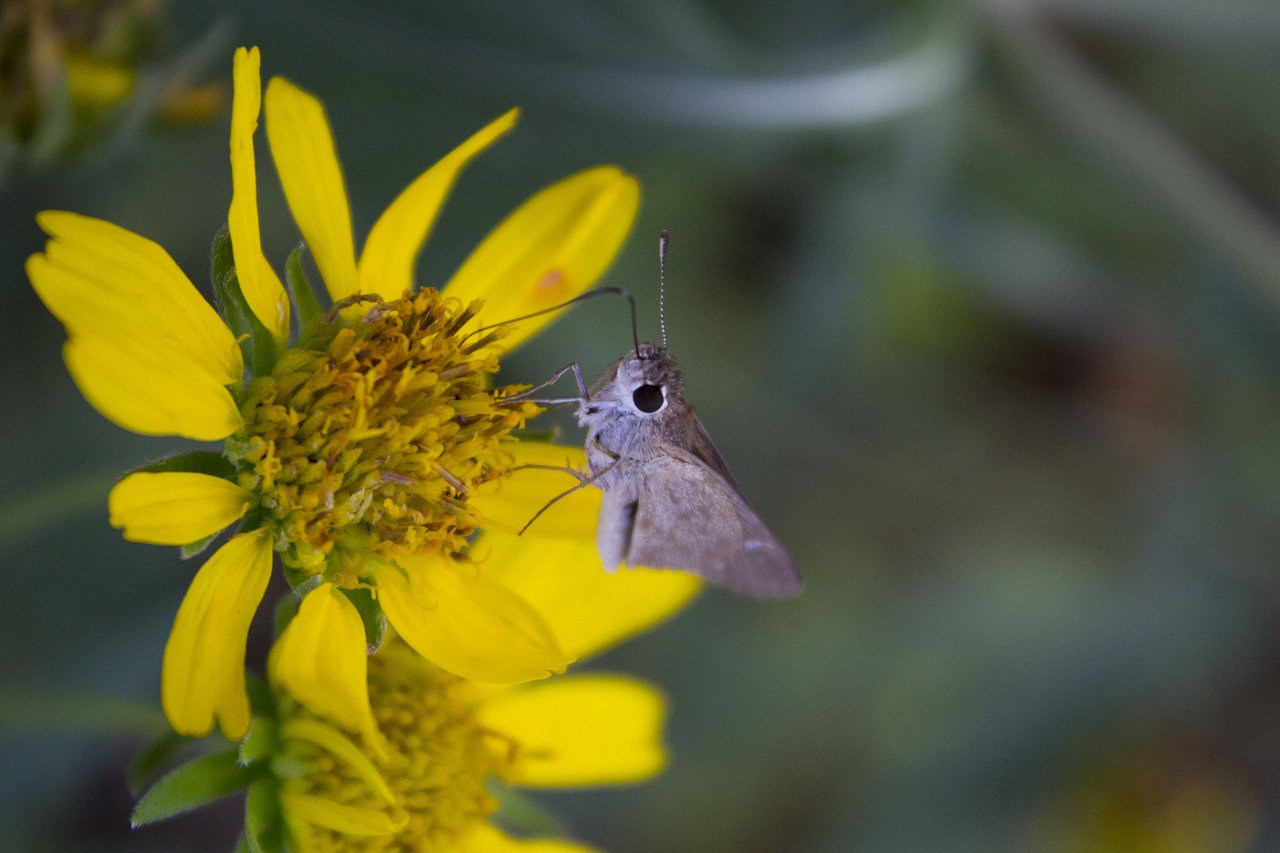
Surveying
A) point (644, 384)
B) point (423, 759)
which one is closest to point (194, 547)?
point (423, 759)

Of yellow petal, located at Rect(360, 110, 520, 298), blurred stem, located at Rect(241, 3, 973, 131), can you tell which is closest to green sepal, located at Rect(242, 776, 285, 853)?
yellow petal, located at Rect(360, 110, 520, 298)

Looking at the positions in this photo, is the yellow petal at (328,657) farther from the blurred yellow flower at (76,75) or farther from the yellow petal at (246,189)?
the blurred yellow flower at (76,75)

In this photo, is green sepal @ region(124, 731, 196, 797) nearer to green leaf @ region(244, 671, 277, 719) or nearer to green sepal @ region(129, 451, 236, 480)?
green leaf @ region(244, 671, 277, 719)

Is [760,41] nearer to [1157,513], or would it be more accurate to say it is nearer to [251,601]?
[1157,513]

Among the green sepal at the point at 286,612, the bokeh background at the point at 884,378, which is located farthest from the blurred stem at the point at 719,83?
the green sepal at the point at 286,612

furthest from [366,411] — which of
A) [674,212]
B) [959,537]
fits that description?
[959,537]

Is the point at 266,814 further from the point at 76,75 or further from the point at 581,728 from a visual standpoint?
the point at 76,75
